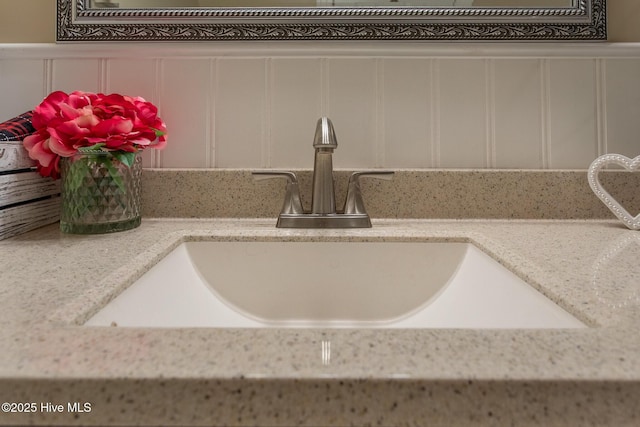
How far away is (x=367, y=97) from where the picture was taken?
→ 777 mm

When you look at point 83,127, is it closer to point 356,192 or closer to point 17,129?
point 17,129

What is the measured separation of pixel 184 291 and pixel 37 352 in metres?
0.26

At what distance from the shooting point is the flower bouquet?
58cm

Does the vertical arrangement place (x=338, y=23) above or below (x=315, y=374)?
above

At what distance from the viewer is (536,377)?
22 centimetres

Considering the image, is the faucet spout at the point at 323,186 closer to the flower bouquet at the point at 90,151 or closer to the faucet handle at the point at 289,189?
the faucet handle at the point at 289,189

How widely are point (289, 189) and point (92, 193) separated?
33 centimetres

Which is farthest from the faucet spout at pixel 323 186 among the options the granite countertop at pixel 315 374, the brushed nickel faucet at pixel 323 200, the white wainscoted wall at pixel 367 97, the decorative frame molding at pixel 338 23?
the granite countertop at pixel 315 374

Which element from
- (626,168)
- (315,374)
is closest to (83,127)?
(315,374)

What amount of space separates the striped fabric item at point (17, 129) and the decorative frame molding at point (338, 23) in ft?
0.81

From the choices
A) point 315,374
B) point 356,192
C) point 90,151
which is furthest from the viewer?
point 356,192

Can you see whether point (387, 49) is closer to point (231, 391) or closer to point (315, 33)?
point (315, 33)

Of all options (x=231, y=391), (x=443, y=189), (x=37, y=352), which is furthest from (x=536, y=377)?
(x=443, y=189)

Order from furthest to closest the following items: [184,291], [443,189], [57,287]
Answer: [443,189], [184,291], [57,287]
